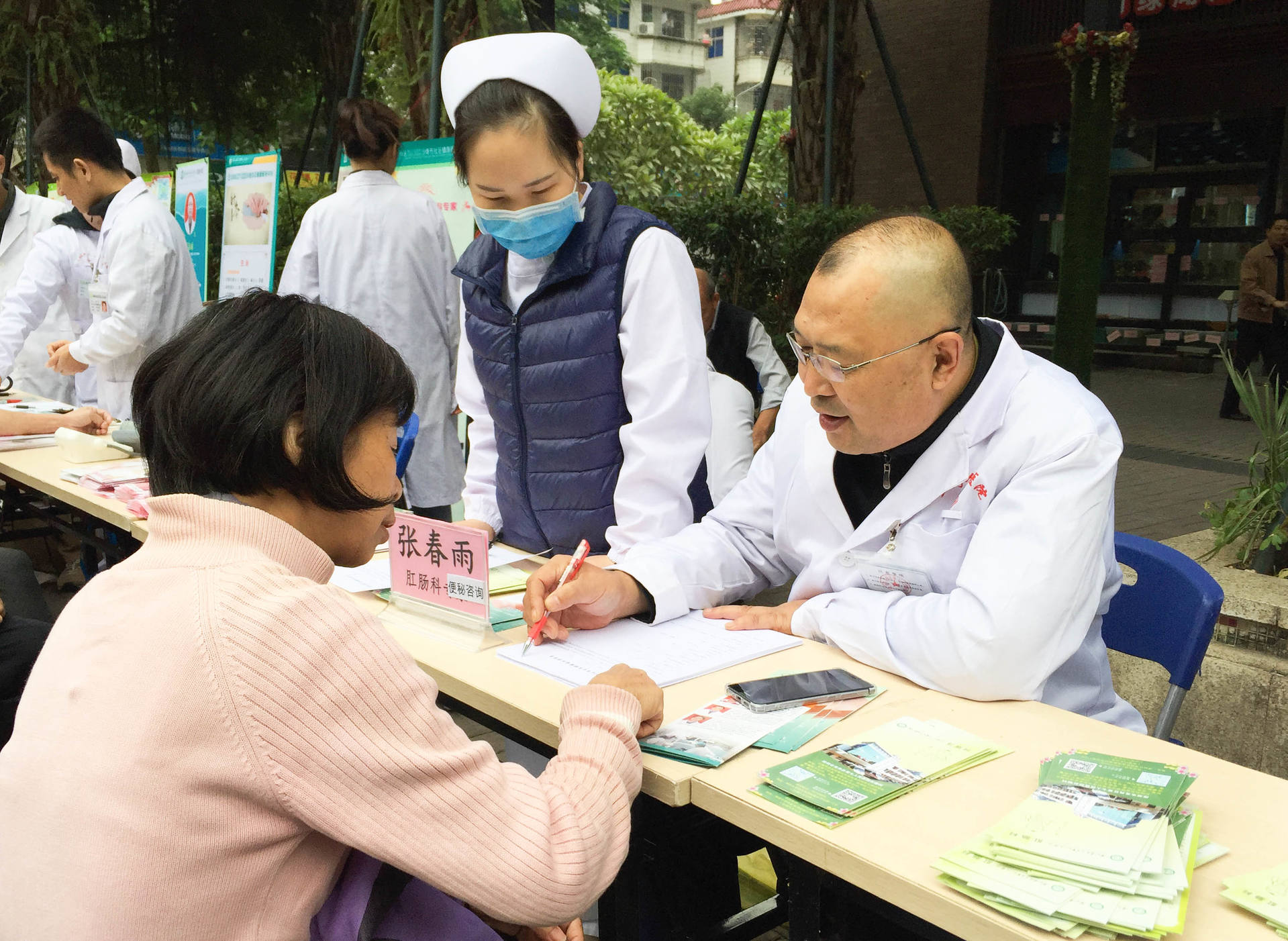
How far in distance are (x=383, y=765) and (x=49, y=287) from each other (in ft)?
15.3

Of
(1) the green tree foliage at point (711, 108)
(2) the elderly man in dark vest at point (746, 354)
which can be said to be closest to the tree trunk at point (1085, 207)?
(2) the elderly man in dark vest at point (746, 354)

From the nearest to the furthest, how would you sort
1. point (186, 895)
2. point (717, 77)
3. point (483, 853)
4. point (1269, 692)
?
point (186, 895), point (483, 853), point (1269, 692), point (717, 77)

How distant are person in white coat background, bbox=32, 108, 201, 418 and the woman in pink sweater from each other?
130 inches

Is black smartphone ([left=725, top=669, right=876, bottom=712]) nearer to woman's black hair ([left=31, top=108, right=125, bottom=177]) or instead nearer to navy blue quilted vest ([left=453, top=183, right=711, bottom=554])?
navy blue quilted vest ([left=453, top=183, right=711, bottom=554])

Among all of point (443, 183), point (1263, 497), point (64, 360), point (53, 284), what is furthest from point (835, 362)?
point (53, 284)

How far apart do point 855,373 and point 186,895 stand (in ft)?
4.13

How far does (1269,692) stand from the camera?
3.12 meters

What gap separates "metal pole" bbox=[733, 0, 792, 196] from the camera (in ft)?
22.4

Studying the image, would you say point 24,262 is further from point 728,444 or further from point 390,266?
point 728,444

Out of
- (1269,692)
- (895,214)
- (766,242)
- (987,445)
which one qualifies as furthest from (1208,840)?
(766,242)

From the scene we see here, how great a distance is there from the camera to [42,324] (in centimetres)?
520

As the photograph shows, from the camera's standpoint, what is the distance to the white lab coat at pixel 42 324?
17.3 ft

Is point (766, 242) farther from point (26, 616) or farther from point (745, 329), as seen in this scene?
point (26, 616)

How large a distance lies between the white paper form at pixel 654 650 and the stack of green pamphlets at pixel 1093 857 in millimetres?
645
